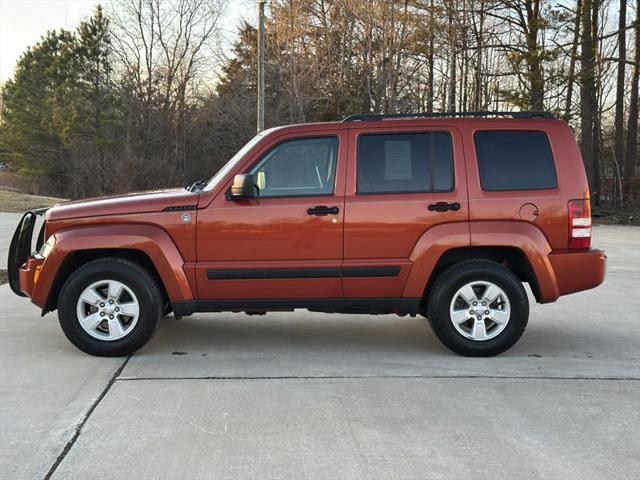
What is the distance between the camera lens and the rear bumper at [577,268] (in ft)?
17.1

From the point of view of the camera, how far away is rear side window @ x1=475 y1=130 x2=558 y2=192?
527cm

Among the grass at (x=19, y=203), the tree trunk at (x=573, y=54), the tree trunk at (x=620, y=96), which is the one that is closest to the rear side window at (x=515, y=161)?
the tree trunk at (x=573, y=54)

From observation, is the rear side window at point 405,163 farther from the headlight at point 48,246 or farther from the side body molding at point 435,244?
the headlight at point 48,246

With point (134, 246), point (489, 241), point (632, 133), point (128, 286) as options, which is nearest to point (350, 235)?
point (489, 241)

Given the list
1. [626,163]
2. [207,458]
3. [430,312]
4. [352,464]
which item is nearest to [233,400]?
[207,458]

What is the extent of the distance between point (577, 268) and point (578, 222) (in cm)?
38

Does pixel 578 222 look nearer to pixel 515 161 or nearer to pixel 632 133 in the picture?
pixel 515 161

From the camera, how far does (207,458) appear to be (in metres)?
3.37

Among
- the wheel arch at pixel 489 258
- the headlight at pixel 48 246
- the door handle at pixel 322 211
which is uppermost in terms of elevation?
the door handle at pixel 322 211

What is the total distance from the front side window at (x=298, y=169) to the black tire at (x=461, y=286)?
1257 mm

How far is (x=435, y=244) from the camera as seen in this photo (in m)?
5.20

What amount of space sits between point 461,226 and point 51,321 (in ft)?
14.1

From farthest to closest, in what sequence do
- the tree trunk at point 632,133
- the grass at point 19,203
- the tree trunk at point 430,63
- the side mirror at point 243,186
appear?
the tree trunk at point 430,63
the tree trunk at point 632,133
the grass at point 19,203
the side mirror at point 243,186

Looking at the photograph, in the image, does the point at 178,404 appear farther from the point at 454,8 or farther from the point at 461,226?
the point at 454,8
